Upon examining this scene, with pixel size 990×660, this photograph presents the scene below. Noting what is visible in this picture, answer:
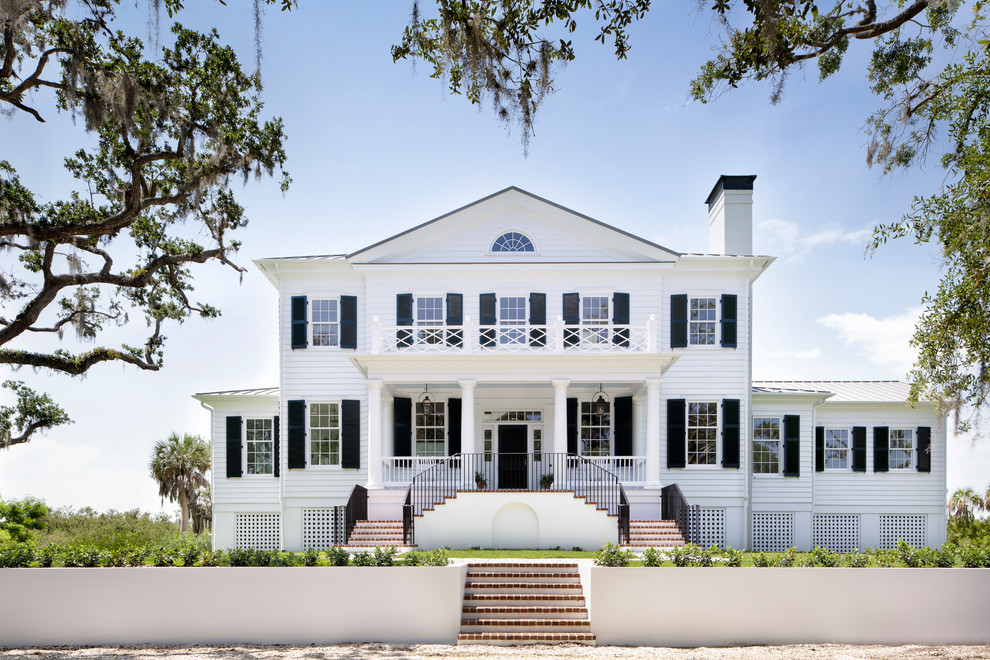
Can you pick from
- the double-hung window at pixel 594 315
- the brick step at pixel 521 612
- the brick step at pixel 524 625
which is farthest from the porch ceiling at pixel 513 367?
the brick step at pixel 524 625

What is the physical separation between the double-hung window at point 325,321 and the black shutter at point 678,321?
8999mm

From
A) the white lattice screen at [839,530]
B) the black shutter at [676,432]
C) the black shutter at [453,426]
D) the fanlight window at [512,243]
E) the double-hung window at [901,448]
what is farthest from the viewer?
the double-hung window at [901,448]

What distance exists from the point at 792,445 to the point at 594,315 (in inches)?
259

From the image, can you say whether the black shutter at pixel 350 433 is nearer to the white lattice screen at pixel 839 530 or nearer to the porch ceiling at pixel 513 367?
the porch ceiling at pixel 513 367

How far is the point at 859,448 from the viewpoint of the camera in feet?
67.8

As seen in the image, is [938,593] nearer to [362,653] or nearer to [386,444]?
[362,653]

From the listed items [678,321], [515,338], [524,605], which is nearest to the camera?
[524,605]

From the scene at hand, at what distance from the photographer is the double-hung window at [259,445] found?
20125 mm

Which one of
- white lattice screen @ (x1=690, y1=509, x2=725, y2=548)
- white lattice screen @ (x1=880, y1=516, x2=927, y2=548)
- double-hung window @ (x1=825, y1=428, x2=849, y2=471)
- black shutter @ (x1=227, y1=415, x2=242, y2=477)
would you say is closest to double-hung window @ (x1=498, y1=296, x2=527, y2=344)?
white lattice screen @ (x1=690, y1=509, x2=725, y2=548)

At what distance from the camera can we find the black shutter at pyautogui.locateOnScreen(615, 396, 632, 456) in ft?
63.4

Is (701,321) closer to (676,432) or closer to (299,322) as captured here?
(676,432)

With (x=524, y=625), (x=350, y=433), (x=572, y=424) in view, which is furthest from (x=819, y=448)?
(x=350, y=433)

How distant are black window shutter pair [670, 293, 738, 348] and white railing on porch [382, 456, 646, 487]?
3596 millimetres

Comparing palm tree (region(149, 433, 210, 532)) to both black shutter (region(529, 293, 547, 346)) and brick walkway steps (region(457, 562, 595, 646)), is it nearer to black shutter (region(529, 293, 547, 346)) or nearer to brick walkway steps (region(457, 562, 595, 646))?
black shutter (region(529, 293, 547, 346))
